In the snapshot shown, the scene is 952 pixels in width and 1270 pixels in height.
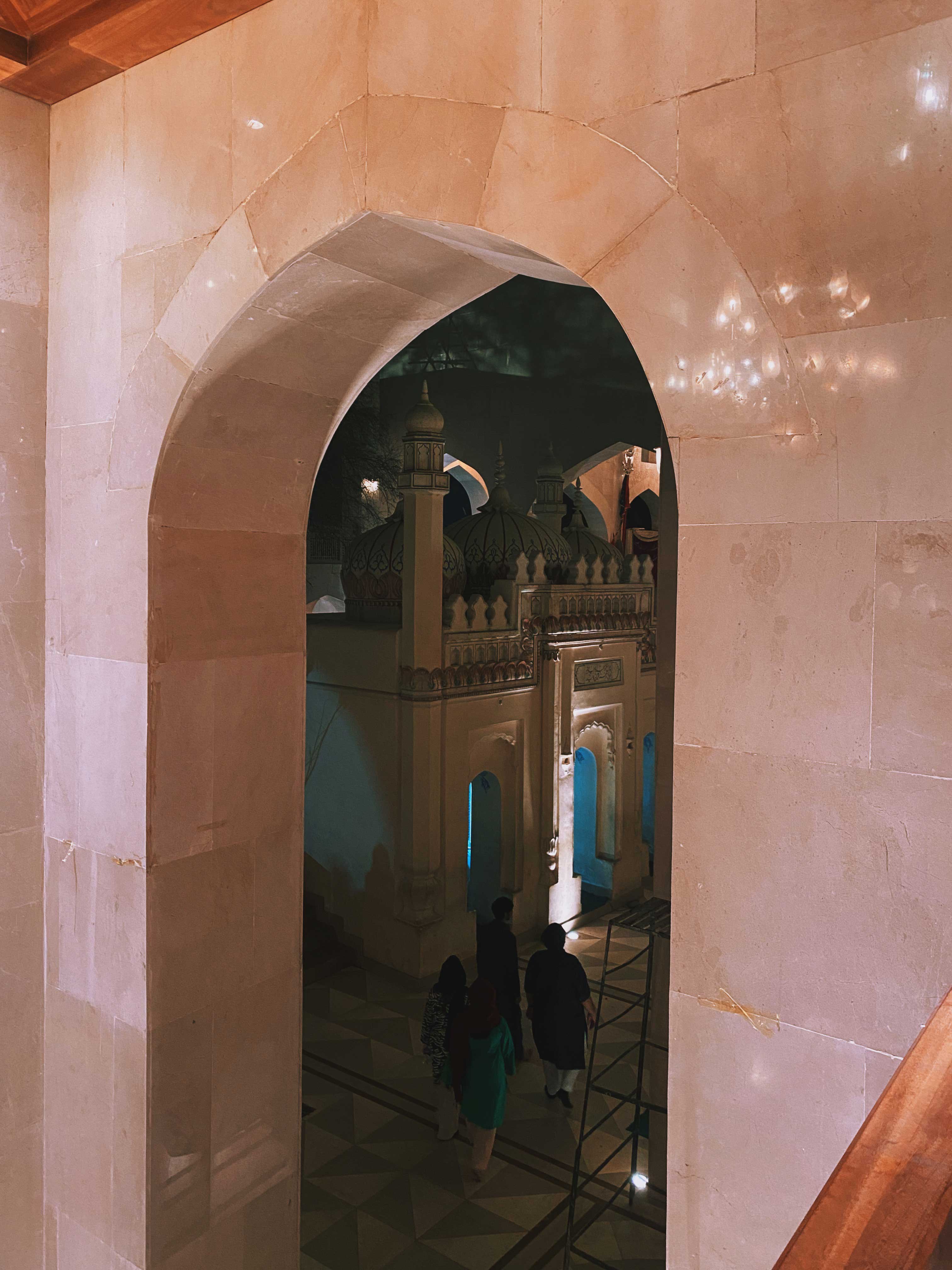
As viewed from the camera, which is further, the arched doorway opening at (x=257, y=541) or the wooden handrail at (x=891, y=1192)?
the arched doorway opening at (x=257, y=541)

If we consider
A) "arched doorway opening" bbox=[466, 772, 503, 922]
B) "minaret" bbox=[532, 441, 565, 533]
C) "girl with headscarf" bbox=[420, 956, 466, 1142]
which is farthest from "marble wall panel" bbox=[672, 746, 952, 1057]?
"minaret" bbox=[532, 441, 565, 533]

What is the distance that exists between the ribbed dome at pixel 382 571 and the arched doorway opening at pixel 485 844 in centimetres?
210

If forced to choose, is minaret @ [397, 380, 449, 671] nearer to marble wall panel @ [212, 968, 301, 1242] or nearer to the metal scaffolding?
the metal scaffolding

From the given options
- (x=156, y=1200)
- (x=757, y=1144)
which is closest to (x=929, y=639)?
(x=757, y=1144)

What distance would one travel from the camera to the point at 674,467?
1.71m

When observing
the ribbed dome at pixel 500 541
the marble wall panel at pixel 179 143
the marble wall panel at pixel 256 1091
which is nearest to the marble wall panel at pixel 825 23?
the marble wall panel at pixel 179 143

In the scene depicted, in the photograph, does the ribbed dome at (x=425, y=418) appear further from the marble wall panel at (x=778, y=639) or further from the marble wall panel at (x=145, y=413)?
the marble wall panel at (x=778, y=639)

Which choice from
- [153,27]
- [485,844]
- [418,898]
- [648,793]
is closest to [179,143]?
[153,27]

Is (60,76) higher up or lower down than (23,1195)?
higher up

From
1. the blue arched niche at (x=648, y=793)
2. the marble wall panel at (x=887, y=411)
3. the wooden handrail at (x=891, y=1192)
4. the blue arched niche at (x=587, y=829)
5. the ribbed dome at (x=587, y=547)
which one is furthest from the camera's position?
the blue arched niche at (x=648, y=793)

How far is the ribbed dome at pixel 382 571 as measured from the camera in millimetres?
9492

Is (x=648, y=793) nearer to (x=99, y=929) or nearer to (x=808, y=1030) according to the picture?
(x=99, y=929)

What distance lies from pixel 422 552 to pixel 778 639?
A: 768 centimetres

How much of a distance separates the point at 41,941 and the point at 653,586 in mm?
10412
